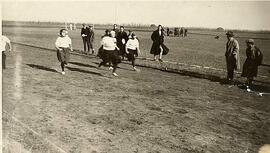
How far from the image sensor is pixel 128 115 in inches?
265

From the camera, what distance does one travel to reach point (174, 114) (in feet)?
22.9

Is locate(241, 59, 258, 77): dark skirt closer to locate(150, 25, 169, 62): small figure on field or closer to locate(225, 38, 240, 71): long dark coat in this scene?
locate(225, 38, 240, 71): long dark coat

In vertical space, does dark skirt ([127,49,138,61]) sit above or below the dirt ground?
above

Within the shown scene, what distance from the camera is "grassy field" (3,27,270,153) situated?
5379mm

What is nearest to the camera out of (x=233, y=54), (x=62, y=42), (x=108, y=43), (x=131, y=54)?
(x=233, y=54)

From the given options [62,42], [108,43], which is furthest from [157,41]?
[62,42]

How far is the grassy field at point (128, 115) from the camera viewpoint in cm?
538

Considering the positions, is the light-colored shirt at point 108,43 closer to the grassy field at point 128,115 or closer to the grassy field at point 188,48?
the grassy field at point 128,115

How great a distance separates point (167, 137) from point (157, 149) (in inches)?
21.2

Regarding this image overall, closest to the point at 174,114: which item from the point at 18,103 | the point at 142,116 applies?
the point at 142,116

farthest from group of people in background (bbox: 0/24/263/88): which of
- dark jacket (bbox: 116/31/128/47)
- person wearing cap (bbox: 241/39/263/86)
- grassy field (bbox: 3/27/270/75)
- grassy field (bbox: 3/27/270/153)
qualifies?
grassy field (bbox: 3/27/270/75)

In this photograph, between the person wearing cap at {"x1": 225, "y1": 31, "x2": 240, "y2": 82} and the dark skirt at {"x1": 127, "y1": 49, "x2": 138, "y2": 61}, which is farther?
the dark skirt at {"x1": 127, "y1": 49, "x2": 138, "y2": 61}

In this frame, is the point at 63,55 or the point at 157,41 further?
the point at 157,41

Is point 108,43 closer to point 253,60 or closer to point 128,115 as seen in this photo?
point 253,60
